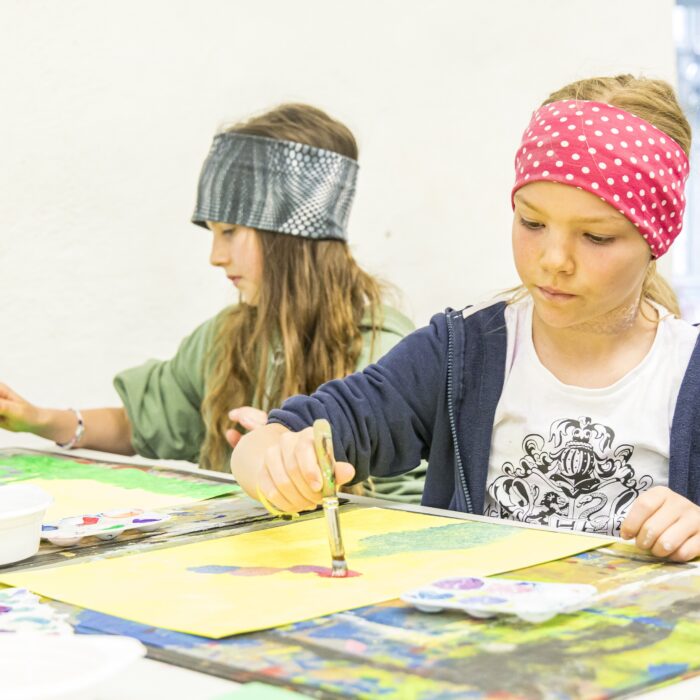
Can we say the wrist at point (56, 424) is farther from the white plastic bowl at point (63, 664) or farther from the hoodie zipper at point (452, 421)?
the white plastic bowl at point (63, 664)

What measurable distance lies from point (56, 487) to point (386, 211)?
4.83ft

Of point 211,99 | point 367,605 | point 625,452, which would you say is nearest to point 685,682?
point 367,605

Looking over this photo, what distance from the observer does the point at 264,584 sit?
77cm

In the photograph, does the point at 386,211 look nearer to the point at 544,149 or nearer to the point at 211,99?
the point at 211,99

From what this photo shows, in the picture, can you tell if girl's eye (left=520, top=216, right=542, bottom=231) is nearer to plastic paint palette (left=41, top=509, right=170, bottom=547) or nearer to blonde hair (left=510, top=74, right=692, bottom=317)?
blonde hair (left=510, top=74, right=692, bottom=317)

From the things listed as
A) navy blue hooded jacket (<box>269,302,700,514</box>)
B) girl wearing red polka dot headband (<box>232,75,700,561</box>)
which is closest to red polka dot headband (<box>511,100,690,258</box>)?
girl wearing red polka dot headband (<box>232,75,700,561</box>)

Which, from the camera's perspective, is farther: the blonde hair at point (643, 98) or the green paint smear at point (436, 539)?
the blonde hair at point (643, 98)

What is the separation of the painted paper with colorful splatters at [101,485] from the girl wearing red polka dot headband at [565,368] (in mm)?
96

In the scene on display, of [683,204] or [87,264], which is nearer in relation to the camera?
[683,204]

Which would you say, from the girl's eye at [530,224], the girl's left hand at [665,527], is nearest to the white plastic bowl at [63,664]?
the girl's left hand at [665,527]

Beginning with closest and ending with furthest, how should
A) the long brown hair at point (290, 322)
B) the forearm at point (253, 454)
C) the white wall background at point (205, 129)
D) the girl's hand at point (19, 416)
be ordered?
1. the forearm at point (253, 454)
2. the girl's hand at point (19, 416)
3. the long brown hair at point (290, 322)
4. the white wall background at point (205, 129)

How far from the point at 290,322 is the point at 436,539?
0.95m

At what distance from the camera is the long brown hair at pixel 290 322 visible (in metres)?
1.80

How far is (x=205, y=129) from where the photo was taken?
2.33 m
